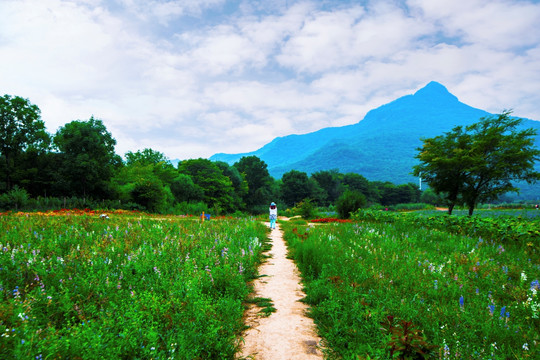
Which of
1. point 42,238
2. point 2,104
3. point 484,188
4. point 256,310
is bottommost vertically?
point 256,310

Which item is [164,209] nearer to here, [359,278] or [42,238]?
[42,238]

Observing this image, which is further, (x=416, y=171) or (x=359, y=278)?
(x=416, y=171)

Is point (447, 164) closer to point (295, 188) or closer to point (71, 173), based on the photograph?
point (71, 173)

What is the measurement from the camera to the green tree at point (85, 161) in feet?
101

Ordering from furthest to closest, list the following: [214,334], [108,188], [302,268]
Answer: [108,188]
[302,268]
[214,334]

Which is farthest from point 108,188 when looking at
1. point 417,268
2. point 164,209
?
point 417,268

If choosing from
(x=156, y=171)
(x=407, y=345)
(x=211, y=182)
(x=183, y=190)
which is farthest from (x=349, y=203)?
(x=156, y=171)

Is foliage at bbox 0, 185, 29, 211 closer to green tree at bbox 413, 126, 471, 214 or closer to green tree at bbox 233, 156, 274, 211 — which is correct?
green tree at bbox 413, 126, 471, 214

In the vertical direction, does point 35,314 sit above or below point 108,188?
below

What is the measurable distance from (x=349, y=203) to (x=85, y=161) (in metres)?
32.1

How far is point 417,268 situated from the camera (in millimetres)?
4891

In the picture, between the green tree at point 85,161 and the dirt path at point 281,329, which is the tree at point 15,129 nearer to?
the green tree at point 85,161

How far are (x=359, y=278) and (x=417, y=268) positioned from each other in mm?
1374

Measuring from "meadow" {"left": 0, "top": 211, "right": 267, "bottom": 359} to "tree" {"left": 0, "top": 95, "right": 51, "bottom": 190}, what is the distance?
3972 cm
